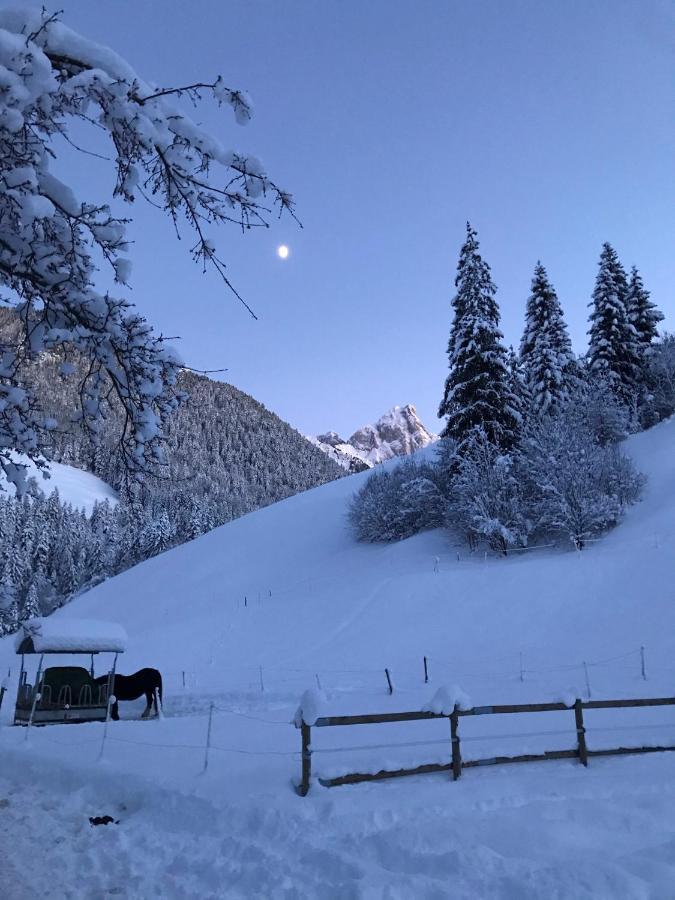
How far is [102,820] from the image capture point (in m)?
7.51

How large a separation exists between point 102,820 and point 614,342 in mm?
43799

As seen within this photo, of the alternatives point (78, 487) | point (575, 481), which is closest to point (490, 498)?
point (575, 481)

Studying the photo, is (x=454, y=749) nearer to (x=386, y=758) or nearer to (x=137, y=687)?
(x=386, y=758)

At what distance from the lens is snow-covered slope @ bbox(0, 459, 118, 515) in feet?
424

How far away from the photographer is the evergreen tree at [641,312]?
1770 inches

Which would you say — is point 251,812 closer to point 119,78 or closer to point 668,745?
point 668,745

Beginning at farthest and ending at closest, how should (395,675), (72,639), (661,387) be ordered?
1. (661,387)
2. (395,675)
3. (72,639)

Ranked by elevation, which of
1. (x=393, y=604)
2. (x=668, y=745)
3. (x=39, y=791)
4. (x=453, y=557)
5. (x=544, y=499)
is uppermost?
(x=544, y=499)

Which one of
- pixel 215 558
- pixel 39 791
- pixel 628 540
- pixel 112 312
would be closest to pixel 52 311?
pixel 112 312

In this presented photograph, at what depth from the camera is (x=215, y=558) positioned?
141 ft

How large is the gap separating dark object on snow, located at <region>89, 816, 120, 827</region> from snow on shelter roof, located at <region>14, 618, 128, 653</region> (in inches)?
393

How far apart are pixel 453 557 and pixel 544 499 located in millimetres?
5579

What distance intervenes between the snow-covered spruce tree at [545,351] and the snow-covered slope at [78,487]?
336 ft

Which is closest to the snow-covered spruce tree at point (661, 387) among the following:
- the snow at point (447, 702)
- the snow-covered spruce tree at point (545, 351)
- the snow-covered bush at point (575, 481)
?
the snow-covered spruce tree at point (545, 351)
